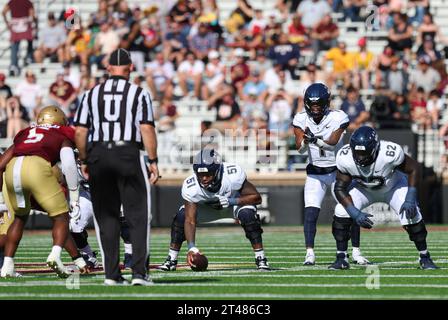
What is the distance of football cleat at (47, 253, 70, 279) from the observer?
8883mm

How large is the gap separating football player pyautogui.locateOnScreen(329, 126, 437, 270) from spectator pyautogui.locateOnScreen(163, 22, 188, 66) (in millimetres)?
10894

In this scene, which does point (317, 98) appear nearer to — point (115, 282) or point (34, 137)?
point (34, 137)

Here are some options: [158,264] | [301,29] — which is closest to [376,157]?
[158,264]

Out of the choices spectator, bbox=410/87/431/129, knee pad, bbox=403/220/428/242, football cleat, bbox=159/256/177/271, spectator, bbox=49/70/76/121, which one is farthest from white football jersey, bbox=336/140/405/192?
spectator, bbox=49/70/76/121

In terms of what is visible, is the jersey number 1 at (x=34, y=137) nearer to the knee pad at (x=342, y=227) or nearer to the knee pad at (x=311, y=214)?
the knee pad at (x=342, y=227)

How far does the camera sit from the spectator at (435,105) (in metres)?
19.2

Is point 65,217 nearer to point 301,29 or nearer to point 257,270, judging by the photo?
point 257,270

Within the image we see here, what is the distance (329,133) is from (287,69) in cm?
905

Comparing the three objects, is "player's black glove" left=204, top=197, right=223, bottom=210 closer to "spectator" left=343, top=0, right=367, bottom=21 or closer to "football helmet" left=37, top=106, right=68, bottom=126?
"football helmet" left=37, top=106, right=68, bottom=126

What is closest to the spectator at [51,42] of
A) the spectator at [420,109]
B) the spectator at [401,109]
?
the spectator at [401,109]

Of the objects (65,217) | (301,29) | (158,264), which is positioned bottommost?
(158,264)

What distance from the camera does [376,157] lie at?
10.1 meters

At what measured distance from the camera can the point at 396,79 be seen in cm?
1962

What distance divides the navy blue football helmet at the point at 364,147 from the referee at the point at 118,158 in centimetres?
232
